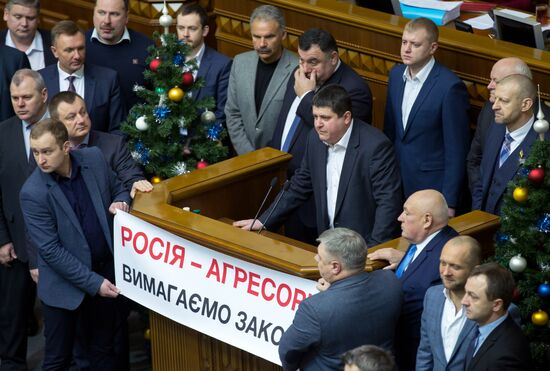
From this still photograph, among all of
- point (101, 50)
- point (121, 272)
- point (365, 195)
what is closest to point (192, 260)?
point (121, 272)

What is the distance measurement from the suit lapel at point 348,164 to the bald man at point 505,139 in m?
0.72

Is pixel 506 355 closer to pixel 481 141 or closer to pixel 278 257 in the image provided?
pixel 278 257

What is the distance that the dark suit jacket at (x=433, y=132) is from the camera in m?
6.88

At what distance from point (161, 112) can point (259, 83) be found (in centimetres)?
78

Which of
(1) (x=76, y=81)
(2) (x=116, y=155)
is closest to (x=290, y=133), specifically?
(2) (x=116, y=155)

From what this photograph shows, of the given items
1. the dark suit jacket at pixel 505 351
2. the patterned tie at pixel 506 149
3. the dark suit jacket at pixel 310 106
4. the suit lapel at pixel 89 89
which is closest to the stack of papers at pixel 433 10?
the dark suit jacket at pixel 310 106

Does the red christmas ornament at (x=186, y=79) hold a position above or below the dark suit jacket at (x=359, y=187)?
above

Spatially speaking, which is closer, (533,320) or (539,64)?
(533,320)

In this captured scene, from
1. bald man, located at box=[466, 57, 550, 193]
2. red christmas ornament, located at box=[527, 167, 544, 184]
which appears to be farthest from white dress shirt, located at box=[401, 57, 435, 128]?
red christmas ornament, located at box=[527, 167, 544, 184]

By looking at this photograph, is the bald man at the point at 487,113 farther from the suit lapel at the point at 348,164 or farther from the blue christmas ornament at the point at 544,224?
the blue christmas ornament at the point at 544,224

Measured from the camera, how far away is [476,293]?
16.1 ft

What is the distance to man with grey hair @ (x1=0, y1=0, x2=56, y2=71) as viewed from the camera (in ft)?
25.2

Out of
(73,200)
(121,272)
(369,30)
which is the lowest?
(121,272)

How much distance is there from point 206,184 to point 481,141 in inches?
59.4
